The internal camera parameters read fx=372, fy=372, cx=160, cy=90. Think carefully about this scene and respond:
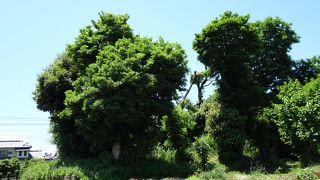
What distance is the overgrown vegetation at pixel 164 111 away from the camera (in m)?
20.7

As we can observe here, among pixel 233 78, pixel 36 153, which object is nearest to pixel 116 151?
pixel 233 78

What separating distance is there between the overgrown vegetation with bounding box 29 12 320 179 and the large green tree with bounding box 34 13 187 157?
0.23ft

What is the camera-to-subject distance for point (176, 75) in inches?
947

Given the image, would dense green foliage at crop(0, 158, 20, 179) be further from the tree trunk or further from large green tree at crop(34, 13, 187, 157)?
the tree trunk

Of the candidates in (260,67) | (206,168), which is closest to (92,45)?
(206,168)

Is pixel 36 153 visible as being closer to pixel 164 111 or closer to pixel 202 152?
pixel 164 111

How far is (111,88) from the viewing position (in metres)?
21.2

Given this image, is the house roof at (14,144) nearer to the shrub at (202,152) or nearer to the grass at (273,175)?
the shrub at (202,152)

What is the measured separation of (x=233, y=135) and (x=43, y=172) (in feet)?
41.0

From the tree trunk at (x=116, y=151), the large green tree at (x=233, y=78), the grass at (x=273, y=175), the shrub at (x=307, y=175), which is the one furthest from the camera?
the large green tree at (x=233, y=78)

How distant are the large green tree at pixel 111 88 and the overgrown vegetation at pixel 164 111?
0.07 meters

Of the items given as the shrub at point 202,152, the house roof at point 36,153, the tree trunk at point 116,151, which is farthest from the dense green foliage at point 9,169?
the house roof at point 36,153

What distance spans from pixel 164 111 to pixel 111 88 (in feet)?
13.4

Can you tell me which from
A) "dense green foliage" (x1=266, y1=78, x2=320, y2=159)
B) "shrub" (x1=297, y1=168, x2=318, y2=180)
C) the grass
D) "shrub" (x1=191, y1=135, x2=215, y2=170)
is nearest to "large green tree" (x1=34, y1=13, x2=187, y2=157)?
"shrub" (x1=191, y1=135, x2=215, y2=170)
